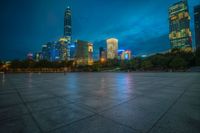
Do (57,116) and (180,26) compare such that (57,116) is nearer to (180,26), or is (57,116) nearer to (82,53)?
(82,53)

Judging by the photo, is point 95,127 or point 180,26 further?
point 180,26

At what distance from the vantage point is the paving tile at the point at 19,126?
314 centimetres

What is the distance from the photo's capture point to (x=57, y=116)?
4.06 meters

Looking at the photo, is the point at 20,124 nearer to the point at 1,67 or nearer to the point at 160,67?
the point at 160,67

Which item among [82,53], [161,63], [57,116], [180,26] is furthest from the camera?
[82,53]

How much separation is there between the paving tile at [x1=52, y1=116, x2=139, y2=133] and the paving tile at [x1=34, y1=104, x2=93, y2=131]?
0.29 meters

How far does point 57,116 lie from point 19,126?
40.3 inches

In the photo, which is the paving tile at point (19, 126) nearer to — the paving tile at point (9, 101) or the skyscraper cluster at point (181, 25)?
the paving tile at point (9, 101)

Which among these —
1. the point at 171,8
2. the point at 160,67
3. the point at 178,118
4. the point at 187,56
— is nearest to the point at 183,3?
the point at 171,8

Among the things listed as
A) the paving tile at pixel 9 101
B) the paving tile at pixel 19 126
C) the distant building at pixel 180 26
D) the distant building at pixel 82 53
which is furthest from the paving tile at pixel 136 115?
the distant building at pixel 180 26

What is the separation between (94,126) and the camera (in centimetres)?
333

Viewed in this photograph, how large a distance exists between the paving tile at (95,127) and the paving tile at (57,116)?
0.29 metres

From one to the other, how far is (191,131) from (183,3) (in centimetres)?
21526

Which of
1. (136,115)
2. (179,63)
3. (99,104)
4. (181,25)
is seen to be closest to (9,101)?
(99,104)
